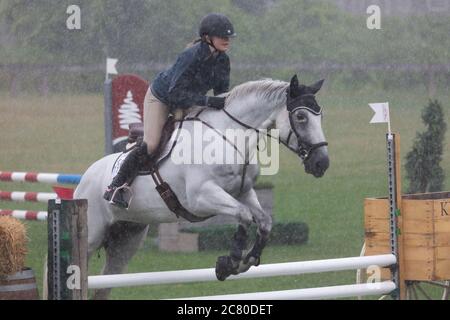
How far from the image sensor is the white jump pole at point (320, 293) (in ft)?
17.4

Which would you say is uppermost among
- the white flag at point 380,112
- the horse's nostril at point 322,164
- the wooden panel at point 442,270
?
the white flag at point 380,112

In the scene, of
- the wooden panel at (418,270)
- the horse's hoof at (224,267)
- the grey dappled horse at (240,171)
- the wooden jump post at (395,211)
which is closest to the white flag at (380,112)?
the wooden jump post at (395,211)

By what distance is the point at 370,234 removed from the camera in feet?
21.2

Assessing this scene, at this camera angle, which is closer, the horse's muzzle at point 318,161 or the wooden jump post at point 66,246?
the wooden jump post at point 66,246

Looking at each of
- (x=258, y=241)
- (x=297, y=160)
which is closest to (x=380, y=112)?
(x=258, y=241)

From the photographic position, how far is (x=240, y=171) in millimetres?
5277

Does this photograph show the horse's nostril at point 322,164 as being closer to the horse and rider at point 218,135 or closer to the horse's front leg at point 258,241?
the horse and rider at point 218,135

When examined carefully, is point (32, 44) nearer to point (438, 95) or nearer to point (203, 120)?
point (438, 95)

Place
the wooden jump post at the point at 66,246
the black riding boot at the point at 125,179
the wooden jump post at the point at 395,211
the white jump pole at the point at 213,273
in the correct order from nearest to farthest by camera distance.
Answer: the wooden jump post at the point at 66,246 → the white jump pole at the point at 213,273 → the black riding boot at the point at 125,179 → the wooden jump post at the point at 395,211

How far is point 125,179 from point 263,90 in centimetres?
84

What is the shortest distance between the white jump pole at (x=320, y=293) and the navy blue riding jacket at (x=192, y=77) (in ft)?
3.17
